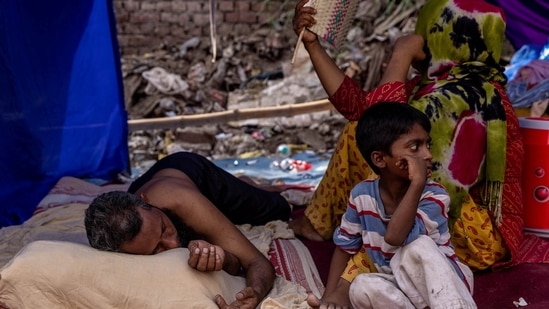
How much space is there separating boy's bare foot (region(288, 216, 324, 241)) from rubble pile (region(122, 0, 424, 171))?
3.89m

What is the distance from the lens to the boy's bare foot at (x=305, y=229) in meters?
3.46

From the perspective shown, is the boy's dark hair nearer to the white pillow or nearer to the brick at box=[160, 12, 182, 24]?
the white pillow

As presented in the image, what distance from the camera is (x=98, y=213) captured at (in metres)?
2.43

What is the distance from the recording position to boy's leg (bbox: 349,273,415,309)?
225 centimetres

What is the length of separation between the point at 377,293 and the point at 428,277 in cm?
16

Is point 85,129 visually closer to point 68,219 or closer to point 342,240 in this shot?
point 68,219

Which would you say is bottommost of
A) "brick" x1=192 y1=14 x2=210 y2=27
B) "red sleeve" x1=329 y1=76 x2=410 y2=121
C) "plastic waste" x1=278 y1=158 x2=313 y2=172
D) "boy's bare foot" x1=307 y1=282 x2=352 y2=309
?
"plastic waste" x1=278 y1=158 x2=313 y2=172

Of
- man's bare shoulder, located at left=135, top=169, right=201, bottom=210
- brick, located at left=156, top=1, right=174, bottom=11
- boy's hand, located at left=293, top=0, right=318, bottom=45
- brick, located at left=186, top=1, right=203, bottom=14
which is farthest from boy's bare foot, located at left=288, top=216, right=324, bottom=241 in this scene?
brick, located at left=156, top=1, right=174, bottom=11

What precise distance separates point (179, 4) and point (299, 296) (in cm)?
724

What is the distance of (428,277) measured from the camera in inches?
86.3

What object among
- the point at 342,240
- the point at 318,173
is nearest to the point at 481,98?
the point at 342,240

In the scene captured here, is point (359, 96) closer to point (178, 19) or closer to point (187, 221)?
point (187, 221)

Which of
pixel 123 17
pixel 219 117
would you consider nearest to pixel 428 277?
pixel 219 117

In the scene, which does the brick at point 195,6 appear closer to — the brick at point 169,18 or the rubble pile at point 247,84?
the brick at point 169,18
